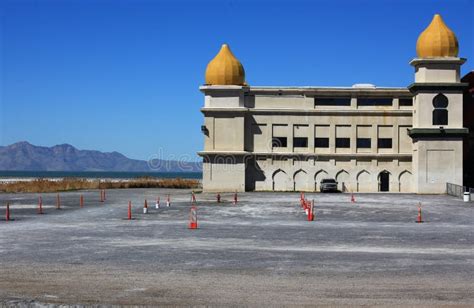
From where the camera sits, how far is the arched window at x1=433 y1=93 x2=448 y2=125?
57938 millimetres

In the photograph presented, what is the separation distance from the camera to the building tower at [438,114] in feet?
188

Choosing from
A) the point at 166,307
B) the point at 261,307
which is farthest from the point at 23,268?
the point at 261,307

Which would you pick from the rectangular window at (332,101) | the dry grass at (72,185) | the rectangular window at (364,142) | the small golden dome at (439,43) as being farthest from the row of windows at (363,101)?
the dry grass at (72,185)

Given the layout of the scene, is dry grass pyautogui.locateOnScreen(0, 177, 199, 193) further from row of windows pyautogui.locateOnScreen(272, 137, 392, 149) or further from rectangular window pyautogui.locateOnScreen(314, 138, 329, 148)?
rectangular window pyautogui.locateOnScreen(314, 138, 329, 148)

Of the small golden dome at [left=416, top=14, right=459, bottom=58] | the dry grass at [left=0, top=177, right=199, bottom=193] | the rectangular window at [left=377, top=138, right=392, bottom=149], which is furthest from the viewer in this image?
the dry grass at [left=0, top=177, right=199, bottom=193]

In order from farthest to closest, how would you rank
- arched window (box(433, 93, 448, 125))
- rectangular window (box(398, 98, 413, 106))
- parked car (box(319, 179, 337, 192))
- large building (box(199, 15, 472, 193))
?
1. rectangular window (box(398, 98, 413, 106))
2. large building (box(199, 15, 472, 193))
3. parked car (box(319, 179, 337, 192))
4. arched window (box(433, 93, 448, 125))

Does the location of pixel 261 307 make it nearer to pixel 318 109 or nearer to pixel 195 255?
pixel 195 255

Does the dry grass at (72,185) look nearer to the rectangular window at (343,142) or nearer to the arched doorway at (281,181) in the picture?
the arched doorway at (281,181)

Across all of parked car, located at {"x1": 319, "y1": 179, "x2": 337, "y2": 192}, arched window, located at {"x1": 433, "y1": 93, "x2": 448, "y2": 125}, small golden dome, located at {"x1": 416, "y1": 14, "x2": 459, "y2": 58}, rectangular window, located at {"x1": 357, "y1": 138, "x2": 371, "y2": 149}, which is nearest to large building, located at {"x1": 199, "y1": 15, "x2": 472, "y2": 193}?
rectangular window, located at {"x1": 357, "y1": 138, "x2": 371, "y2": 149}

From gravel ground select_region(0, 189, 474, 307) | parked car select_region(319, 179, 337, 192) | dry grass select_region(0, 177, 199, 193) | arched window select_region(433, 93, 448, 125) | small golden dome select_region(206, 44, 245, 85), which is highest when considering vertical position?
small golden dome select_region(206, 44, 245, 85)

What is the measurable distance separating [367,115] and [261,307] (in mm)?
50729

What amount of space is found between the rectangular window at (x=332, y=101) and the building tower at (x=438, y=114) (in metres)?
6.69

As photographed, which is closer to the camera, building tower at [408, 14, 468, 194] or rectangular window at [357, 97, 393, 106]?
building tower at [408, 14, 468, 194]

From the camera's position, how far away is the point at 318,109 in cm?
6175
